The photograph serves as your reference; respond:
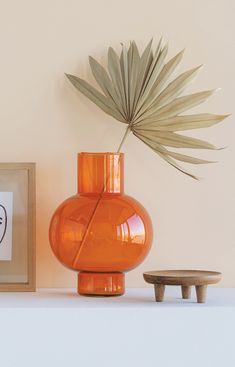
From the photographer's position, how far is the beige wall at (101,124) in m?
1.56

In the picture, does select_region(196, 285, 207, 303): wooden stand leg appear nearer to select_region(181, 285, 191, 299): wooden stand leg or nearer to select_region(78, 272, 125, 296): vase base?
select_region(181, 285, 191, 299): wooden stand leg

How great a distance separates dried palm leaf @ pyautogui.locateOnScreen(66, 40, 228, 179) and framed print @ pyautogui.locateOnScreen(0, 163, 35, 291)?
0.21 meters

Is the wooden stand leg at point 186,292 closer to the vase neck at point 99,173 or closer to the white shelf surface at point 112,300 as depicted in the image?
the white shelf surface at point 112,300

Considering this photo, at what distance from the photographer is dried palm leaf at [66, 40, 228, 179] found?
1.51 meters

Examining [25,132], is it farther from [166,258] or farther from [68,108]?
[166,258]

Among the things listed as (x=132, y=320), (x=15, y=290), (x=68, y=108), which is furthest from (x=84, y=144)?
(x=132, y=320)

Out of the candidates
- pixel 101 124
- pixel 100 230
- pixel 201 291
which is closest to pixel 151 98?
pixel 101 124

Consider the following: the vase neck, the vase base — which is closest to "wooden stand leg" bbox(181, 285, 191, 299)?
the vase base

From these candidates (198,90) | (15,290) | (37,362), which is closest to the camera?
(37,362)

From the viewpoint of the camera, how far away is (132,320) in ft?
4.19

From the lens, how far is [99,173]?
4.70ft

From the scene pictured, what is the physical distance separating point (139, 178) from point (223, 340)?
1.41 feet

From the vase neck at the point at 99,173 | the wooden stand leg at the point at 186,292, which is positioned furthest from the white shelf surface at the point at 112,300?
the vase neck at the point at 99,173

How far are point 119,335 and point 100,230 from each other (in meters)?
0.21
